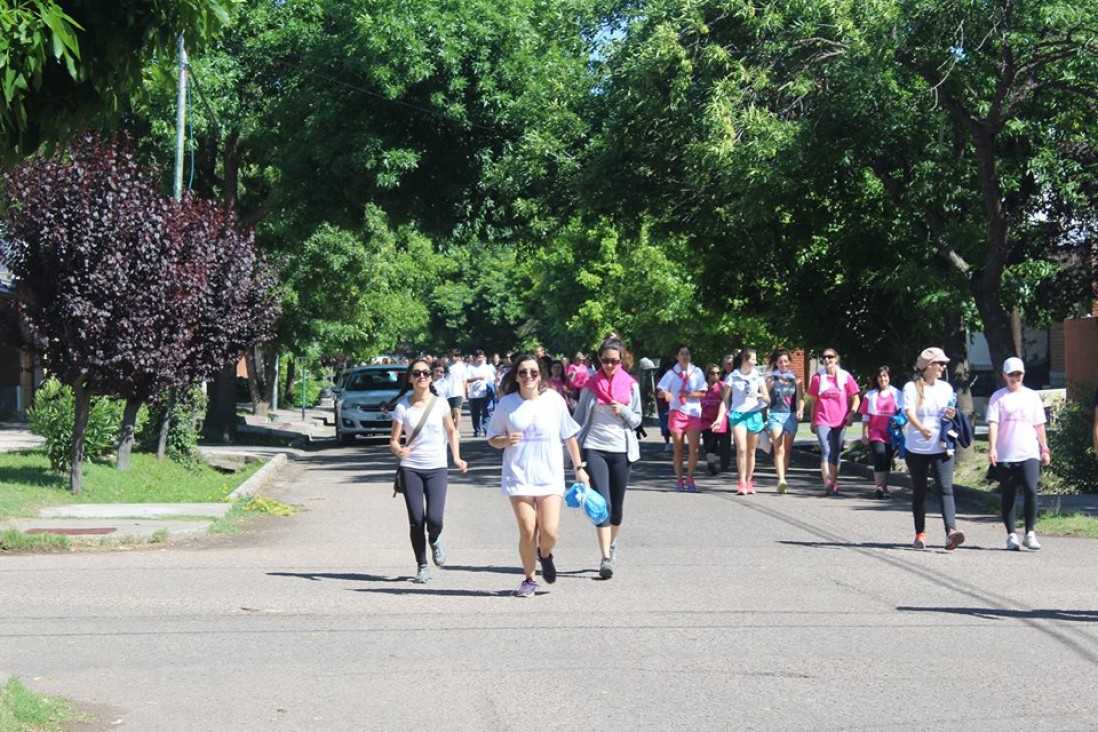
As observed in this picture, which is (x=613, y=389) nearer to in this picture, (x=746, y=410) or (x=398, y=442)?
(x=398, y=442)

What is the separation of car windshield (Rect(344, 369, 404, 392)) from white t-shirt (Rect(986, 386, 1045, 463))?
21.9 meters

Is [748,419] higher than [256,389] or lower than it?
lower

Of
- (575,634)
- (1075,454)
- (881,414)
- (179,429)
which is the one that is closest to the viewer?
(575,634)

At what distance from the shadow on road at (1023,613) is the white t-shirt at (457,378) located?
20944 millimetres

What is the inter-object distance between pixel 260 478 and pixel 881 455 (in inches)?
357

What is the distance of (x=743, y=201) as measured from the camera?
65.9 ft

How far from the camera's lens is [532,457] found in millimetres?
10766

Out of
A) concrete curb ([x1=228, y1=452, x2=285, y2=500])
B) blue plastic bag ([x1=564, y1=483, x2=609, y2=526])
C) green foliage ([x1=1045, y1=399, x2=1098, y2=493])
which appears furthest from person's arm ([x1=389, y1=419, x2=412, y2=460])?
green foliage ([x1=1045, y1=399, x2=1098, y2=493])

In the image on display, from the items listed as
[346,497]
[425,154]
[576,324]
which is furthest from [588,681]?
[576,324]

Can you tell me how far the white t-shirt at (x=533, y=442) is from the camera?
35.3ft

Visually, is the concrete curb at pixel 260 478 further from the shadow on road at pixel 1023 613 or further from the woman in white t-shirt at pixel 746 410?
the shadow on road at pixel 1023 613

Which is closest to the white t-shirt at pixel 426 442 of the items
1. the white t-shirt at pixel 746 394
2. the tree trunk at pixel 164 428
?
the white t-shirt at pixel 746 394

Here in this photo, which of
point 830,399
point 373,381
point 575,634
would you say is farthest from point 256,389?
point 575,634

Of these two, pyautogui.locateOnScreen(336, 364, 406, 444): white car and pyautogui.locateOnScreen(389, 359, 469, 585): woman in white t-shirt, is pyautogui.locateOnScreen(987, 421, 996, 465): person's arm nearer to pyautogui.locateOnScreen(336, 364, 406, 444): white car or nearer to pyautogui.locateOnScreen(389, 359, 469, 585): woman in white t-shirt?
pyautogui.locateOnScreen(389, 359, 469, 585): woman in white t-shirt
